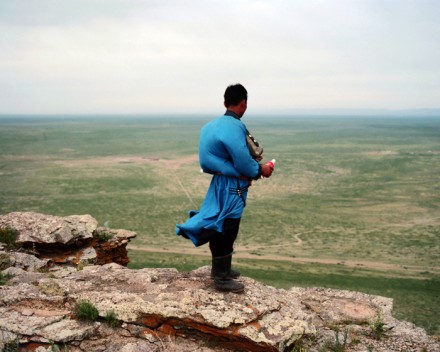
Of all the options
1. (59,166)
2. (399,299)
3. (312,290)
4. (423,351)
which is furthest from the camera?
(59,166)

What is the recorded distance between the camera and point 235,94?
17.2 feet

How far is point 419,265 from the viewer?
22.5m

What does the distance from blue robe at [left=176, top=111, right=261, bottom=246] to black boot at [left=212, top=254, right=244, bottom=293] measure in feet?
1.61

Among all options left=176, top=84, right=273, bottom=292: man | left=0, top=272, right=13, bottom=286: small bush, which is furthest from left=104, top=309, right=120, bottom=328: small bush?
left=0, top=272, right=13, bottom=286: small bush

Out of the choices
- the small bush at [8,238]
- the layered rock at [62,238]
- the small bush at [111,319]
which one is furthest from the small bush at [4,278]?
the small bush at [8,238]

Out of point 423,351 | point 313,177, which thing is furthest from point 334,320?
point 313,177

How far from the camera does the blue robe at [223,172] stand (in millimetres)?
4988

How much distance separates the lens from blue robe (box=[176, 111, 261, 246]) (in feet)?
16.4

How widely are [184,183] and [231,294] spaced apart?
142ft

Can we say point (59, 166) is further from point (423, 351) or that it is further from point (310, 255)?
point (423, 351)

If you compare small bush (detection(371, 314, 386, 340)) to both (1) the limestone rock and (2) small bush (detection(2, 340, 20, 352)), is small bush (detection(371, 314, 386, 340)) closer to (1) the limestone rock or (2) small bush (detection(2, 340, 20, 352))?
(2) small bush (detection(2, 340, 20, 352))

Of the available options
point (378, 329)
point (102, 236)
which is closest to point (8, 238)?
point (102, 236)

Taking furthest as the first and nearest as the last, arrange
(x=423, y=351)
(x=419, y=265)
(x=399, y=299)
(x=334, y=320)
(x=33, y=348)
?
1. (x=419, y=265)
2. (x=399, y=299)
3. (x=334, y=320)
4. (x=423, y=351)
5. (x=33, y=348)

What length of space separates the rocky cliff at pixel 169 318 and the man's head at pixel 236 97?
2466 millimetres
